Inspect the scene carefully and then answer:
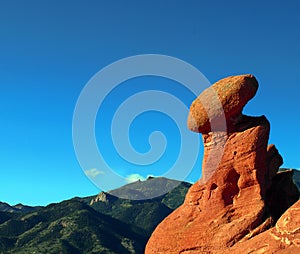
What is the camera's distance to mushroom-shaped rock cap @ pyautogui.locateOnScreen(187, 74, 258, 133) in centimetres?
3900

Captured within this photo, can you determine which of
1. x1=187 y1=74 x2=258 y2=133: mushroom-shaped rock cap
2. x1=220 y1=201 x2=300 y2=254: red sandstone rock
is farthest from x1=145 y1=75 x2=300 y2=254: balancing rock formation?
x1=220 y1=201 x2=300 y2=254: red sandstone rock

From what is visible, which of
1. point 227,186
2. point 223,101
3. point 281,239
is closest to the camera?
point 281,239

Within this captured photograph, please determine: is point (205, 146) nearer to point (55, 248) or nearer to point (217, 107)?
point (217, 107)

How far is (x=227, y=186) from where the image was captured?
125 ft

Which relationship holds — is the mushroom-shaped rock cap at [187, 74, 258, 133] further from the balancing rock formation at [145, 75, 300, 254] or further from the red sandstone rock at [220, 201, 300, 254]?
the red sandstone rock at [220, 201, 300, 254]

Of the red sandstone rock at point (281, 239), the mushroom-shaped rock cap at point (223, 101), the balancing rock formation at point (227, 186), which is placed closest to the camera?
the red sandstone rock at point (281, 239)

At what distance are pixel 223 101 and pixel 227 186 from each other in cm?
768

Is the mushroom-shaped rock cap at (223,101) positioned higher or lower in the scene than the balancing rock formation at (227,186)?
higher

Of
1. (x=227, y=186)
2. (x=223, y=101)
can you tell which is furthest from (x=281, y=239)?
(x=223, y=101)

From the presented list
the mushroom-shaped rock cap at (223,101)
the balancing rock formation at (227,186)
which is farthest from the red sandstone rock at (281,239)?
A: the mushroom-shaped rock cap at (223,101)

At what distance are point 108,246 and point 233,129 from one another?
6509 inches

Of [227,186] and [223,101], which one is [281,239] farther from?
[223,101]

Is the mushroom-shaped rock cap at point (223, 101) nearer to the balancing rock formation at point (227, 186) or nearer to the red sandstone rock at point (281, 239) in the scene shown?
the balancing rock formation at point (227, 186)

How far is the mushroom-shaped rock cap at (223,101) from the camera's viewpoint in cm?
3900
